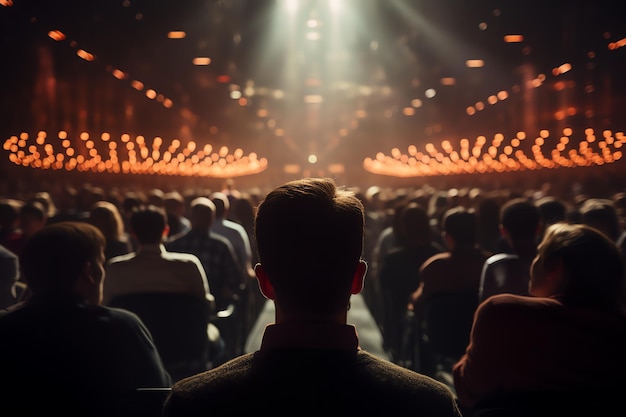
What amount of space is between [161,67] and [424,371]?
117 ft

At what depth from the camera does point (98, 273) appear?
3078 mm

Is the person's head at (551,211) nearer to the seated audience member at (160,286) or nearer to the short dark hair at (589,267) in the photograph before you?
the seated audience member at (160,286)

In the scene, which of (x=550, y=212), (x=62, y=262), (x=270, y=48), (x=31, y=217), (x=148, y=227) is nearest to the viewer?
(x=62, y=262)

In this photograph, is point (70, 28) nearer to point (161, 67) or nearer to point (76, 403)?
point (161, 67)

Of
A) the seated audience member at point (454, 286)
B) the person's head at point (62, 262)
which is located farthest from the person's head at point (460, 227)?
the person's head at point (62, 262)

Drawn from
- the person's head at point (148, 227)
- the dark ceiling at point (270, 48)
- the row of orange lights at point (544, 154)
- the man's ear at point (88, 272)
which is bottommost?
the man's ear at point (88, 272)

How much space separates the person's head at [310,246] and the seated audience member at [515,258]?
333 centimetres

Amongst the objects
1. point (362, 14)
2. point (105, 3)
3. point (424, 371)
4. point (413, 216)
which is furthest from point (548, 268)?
point (362, 14)

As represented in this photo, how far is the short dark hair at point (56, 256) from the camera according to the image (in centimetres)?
290

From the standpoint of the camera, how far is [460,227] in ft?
18.2

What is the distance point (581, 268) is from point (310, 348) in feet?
5.26

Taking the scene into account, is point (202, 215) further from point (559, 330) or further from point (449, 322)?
point (559, 330)

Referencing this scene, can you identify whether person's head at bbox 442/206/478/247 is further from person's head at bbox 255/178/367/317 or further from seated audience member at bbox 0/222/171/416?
person's head at bbox 255/178/367/317

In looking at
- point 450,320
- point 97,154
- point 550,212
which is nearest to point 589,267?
point 450,320
